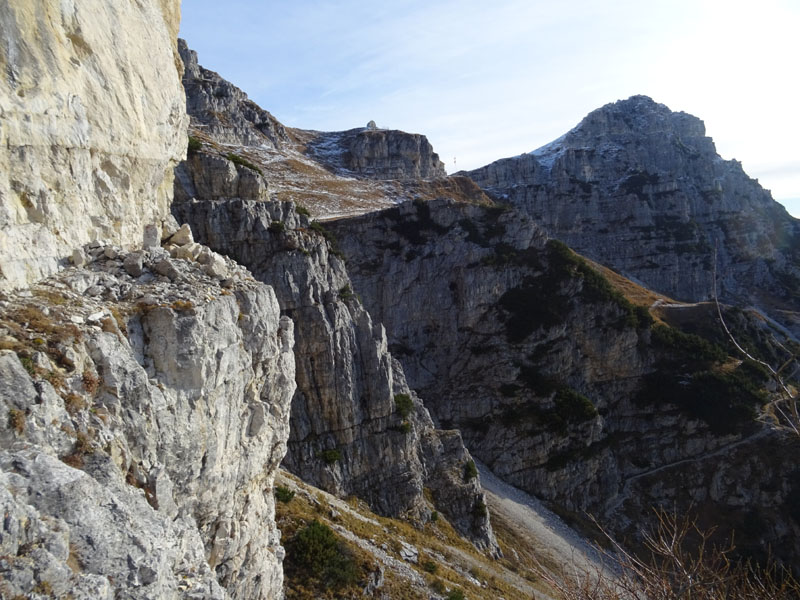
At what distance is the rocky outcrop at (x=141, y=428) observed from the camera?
672 cm

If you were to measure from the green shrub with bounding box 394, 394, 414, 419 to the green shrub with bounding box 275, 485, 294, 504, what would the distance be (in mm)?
14932

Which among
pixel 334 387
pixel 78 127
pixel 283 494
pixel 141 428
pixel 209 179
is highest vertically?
pixel 209 179

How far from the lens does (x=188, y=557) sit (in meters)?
9.45

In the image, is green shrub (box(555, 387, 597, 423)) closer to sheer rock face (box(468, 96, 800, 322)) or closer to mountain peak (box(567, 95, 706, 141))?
sheer rock face (box(468, 96, 800, 322))

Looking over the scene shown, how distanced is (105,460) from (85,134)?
821 centimetres

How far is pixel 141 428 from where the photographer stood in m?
9.59

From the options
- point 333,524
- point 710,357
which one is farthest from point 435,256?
point 333,524

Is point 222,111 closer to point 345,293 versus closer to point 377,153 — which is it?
point 377,153

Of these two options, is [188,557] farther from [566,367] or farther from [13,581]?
[566,367]

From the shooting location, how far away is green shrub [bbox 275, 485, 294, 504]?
2546cm

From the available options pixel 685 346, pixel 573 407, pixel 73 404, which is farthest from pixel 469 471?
pixel 685 346

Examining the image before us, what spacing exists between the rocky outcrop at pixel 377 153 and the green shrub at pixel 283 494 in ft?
293

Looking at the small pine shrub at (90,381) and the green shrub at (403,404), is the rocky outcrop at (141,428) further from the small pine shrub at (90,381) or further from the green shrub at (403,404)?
the green shrub at (403,404)

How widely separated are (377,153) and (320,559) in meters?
105
